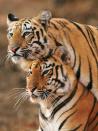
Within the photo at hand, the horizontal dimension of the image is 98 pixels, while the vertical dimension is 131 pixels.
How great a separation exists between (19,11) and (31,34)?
10.2m

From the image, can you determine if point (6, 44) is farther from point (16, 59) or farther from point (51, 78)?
point (51, 78)

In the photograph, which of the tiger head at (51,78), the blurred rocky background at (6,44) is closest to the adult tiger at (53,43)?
the tiger head at (51,78)

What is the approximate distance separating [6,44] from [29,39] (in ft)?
24.8

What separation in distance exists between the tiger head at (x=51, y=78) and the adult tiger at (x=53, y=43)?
15cm

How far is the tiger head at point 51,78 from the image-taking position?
636 centimetres

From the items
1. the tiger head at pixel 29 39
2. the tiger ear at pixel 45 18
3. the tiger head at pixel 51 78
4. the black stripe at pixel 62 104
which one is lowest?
the black stripe at pixel 62 104

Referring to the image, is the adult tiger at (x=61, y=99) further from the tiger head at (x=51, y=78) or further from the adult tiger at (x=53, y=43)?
the adult tiger at (x=53, y=43)

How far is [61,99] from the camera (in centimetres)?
650

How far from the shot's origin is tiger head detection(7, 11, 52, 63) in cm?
675

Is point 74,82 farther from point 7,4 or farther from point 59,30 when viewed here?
point 7,4

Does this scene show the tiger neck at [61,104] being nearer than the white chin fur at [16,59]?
Yes

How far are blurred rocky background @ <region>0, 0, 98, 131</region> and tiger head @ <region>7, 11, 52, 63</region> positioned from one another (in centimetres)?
104

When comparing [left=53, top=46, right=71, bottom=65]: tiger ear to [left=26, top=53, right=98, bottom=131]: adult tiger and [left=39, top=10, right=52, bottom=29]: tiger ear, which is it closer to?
[left=26, top=53, right=98, bottom=131]: adult tiger

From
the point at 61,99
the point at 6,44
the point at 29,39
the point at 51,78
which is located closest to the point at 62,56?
the point at 51,78
